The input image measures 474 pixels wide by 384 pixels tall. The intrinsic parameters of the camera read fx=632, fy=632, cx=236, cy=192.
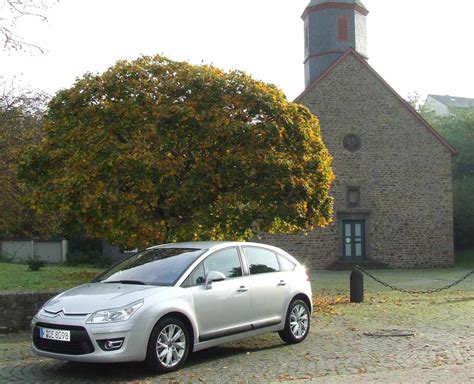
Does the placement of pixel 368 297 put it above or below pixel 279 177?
below

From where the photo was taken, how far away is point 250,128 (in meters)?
12.8

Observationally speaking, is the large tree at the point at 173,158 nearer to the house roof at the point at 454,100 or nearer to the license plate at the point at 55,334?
the license plate at the point at 55,334

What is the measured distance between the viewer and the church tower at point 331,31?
115 ft

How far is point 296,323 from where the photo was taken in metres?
9.20

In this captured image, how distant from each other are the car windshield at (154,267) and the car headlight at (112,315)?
31.0 inches

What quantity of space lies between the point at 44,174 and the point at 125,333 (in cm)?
712

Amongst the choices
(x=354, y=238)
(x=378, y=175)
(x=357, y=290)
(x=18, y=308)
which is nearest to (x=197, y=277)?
(x=18, y=308)

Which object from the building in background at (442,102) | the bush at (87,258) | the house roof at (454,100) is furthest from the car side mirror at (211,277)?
the house roof at (454,100)

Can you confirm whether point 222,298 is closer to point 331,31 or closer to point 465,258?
point 331,31

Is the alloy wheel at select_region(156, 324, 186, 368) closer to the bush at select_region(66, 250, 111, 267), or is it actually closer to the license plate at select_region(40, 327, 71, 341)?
the license plate at select_region(40, 327, 71, 341)

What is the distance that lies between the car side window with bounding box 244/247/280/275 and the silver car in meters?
0.02

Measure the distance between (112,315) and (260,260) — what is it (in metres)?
2.76

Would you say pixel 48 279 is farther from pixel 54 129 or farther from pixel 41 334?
pixel 41 334

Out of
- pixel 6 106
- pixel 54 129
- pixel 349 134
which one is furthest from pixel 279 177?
pixel 349 134
